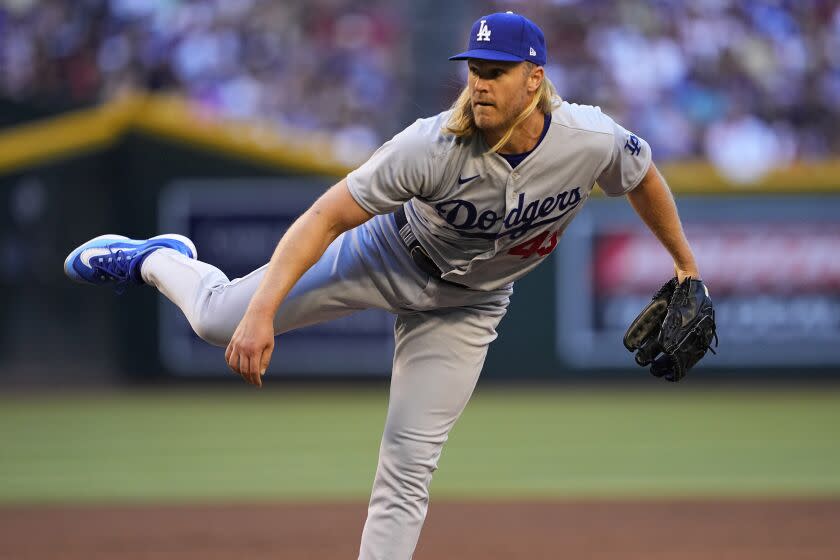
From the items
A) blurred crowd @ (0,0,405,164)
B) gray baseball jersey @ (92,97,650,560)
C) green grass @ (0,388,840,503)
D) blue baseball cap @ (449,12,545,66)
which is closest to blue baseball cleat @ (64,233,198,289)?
gray baseball jersey @ (92,97,650,560)

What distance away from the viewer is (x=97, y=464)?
8211 millimetres

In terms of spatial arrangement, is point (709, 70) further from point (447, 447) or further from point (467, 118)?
point (467, 118)

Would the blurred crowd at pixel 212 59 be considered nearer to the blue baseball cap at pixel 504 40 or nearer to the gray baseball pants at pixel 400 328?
the gray baseball pants at pixel 400 328

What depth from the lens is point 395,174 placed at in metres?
3.86

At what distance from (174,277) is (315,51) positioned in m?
9.31

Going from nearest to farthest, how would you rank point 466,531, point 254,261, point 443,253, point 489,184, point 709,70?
point 489,184, point 443,253, point 466,531, point 254,261, point 709,70

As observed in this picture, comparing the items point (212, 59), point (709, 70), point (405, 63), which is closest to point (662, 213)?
point (405, 63)

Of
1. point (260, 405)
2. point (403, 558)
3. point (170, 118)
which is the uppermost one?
point (170, 118)

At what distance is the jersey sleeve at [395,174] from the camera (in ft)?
12.7

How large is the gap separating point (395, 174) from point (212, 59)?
395 inches

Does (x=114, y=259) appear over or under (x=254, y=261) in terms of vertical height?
over

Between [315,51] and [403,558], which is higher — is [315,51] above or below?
above

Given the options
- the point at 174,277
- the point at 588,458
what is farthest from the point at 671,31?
→ the point at 174,277

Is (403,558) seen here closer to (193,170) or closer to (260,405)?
(260,405)
